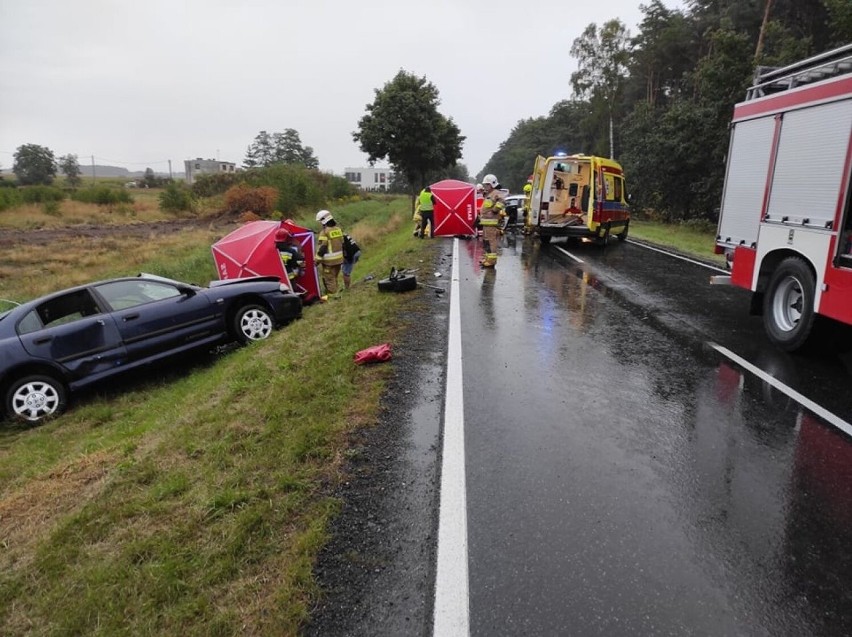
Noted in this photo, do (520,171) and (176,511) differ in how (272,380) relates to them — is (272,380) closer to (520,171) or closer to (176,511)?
(176,511)

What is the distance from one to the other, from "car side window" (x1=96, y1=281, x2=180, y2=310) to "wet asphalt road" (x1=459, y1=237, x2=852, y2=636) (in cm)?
458

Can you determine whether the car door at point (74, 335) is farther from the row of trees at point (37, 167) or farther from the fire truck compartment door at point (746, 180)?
the row of trees at point (37, 167)

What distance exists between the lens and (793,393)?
4938mm

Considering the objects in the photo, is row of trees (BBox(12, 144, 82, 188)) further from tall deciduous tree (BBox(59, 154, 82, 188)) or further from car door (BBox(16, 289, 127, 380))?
car door (BBox(16, 289, 127, 380))

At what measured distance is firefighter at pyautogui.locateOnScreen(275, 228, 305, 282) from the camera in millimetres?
10383

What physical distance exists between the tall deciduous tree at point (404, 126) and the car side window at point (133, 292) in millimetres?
24800

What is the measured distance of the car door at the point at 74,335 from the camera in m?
6.96

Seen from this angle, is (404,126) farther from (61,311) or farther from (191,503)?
(191,503)

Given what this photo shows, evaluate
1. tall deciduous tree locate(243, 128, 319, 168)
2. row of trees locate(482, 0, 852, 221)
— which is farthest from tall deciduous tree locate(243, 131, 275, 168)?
row of trees locate(482, 0, 852, 221)

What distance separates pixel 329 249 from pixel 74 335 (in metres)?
4.75

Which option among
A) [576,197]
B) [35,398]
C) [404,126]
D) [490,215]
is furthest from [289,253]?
[404,126]

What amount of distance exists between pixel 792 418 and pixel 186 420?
530 centimetres

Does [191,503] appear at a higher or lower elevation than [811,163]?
lower

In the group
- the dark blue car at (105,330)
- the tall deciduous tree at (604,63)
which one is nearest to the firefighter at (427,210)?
the dark blue car at (105,330)
